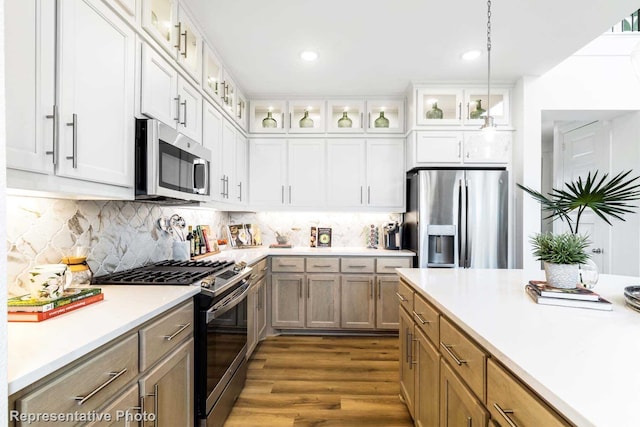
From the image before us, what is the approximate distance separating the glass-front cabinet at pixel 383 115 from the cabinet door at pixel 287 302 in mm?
1979

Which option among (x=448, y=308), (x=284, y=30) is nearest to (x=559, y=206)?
(x=448, y=308)

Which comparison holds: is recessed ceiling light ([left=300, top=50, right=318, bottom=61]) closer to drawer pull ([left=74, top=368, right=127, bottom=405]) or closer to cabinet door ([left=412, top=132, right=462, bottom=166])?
cabinet door ([left=412, top=132, right=462, bottom=166])

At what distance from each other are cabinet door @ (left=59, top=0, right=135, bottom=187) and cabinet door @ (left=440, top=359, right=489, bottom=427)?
5.48 feet

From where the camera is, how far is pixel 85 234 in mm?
1725

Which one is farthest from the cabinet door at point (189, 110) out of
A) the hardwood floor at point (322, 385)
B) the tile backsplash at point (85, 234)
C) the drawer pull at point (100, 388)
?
the hardwood floor at point (322, 385)

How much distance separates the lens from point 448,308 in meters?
1.30

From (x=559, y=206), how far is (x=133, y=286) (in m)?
2.66

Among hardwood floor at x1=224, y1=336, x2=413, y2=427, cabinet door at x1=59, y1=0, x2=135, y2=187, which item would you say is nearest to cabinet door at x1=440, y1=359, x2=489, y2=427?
hardwood floor at x1=224, y1=336, x2=413, y2=427

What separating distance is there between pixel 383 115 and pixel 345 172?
818 millimetres

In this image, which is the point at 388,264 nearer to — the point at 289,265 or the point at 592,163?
the point at 289,265

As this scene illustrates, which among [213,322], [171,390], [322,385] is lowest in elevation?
[322,385]

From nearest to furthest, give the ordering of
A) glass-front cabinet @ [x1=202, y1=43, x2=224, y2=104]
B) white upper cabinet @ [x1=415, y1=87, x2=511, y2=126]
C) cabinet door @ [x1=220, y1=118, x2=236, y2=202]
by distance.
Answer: glass-front cabinet @ [x1=202, y1=43, x2=224, y2=104] → cabinet door @ [x1=220, y1=118, x2=236, y2=202] → white upper cabinet @ [x1=415, y1=87, x2=511, y2=126]

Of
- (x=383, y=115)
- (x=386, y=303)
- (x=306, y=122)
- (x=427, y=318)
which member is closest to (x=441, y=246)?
(x=386, y=303)

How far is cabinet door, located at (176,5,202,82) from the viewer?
6.80 feet
